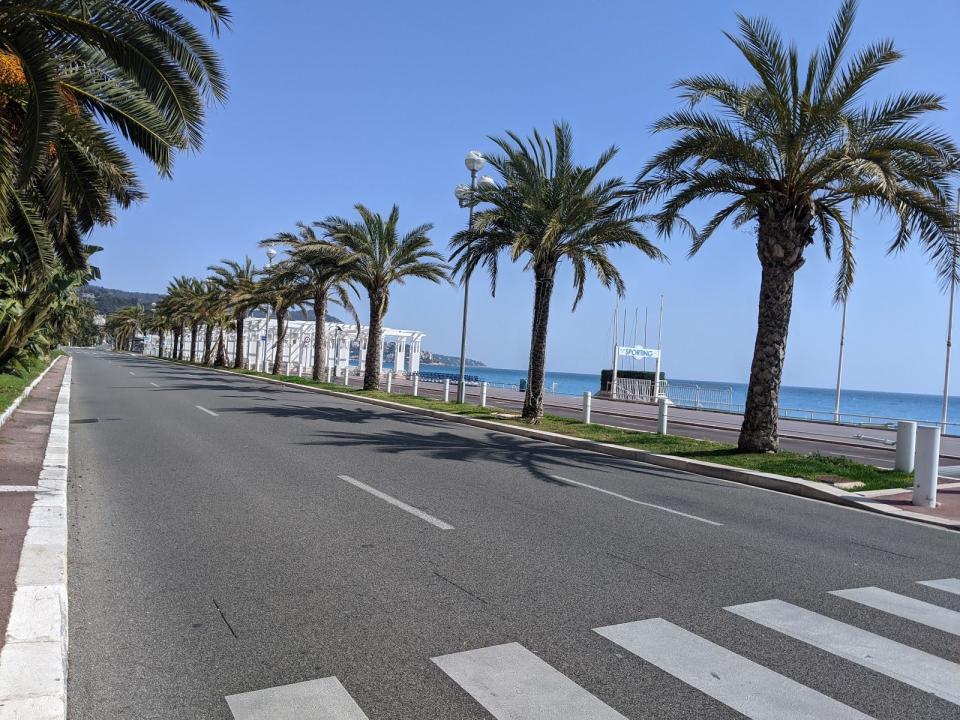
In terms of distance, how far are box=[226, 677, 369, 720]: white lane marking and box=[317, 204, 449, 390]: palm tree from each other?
28.1 meters

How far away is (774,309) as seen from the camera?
46.6ft

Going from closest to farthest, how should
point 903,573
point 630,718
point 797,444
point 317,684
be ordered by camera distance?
point 630,718, point 317,684, point 903,573, point 797,444

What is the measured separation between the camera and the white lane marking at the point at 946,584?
5770 millimetres

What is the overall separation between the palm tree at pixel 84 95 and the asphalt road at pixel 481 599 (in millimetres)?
4130

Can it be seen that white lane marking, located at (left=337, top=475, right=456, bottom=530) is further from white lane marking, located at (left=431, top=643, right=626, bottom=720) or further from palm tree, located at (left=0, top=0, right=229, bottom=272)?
palm tree, located at (left=0, top=0, right=229, bottom=272)

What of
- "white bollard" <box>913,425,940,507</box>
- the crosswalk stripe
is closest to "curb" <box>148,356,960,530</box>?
"white bollard" <box>913,425,940,507</box>

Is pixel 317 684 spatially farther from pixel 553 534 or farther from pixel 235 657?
pixel 553 534

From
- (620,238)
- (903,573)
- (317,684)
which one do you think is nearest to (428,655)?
(317,684)

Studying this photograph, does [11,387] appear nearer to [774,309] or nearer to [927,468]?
[774,309]

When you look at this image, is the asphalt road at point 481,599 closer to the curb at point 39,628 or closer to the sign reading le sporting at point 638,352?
the curb at point 39,628

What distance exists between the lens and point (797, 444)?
67.1ft

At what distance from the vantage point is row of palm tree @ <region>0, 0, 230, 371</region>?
836 cm

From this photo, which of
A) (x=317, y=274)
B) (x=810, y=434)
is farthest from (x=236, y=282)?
(x=810, y=434)

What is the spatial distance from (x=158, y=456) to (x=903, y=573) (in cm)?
963
